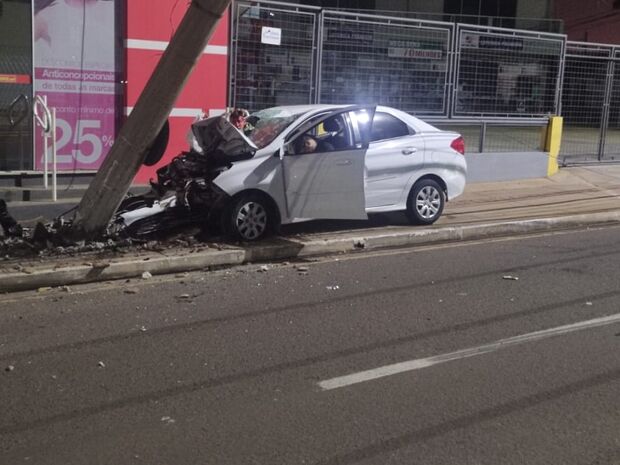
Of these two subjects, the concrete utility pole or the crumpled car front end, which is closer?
the concrete utility pole

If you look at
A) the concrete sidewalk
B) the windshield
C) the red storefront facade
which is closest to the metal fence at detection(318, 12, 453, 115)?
the concrete sidewalk

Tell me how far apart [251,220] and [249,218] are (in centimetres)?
4

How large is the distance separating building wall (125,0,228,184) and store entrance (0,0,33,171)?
147 cm

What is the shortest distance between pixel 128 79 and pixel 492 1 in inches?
887

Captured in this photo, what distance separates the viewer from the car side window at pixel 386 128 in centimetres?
960

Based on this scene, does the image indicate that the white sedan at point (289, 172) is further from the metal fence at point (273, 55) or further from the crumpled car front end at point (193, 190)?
the metal fence at point (273, 55)

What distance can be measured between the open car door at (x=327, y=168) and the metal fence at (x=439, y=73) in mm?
3793

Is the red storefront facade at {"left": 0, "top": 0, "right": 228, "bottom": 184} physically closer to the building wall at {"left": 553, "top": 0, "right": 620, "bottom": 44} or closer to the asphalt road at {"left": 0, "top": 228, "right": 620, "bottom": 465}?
the asphalt road at {"left": 0, "top": 228, "right": 620, "bottom": 465}

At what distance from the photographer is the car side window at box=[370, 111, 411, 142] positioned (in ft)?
31.5

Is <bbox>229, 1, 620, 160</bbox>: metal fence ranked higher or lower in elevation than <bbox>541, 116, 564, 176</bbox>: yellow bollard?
higher

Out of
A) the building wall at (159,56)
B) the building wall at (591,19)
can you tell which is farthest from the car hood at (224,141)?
the building wall at (591,19)

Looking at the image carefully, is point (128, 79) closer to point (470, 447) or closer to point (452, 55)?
point (452, 55)

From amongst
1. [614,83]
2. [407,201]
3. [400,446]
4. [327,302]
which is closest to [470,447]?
[400,446]

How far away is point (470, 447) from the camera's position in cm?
387
